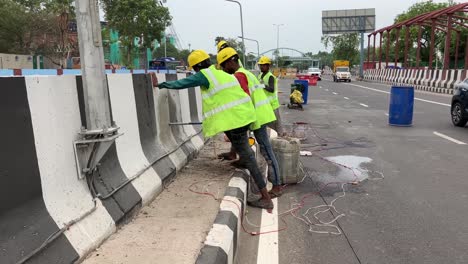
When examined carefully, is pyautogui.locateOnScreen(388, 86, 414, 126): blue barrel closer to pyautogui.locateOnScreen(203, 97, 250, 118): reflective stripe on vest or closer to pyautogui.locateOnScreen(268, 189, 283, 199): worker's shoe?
pyautogui.locateOnScreen(268, 189, 283, 199): worker's shoe

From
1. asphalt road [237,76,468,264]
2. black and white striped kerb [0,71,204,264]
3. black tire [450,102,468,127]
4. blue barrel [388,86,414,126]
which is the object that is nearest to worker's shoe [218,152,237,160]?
asphalt road [237,76,468,264]

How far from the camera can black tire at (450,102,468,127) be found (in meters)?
11.7

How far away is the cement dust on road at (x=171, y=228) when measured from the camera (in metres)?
3.20

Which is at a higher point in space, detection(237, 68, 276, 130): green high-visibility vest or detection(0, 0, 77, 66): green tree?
detection(0, 0, 77, 66): green tree

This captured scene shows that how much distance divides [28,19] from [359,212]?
4611 centimetres

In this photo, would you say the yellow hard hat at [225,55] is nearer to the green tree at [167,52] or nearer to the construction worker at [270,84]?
the construction worker at [270,84]


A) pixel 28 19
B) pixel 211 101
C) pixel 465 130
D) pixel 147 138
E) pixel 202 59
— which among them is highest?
pixel 28 19

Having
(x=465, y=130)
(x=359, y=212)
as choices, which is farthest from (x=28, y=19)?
(x=359, y=212)

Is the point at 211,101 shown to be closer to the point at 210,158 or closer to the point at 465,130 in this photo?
the point at 210,158

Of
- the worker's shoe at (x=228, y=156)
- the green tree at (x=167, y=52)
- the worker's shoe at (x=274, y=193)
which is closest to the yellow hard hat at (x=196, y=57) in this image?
the worker's shoe at (x=228, y=156)

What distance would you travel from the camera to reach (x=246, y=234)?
4492mm

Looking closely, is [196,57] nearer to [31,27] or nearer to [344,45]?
[31,27]

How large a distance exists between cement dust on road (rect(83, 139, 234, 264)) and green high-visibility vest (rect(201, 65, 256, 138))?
744 mm

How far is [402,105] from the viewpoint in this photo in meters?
12.4
